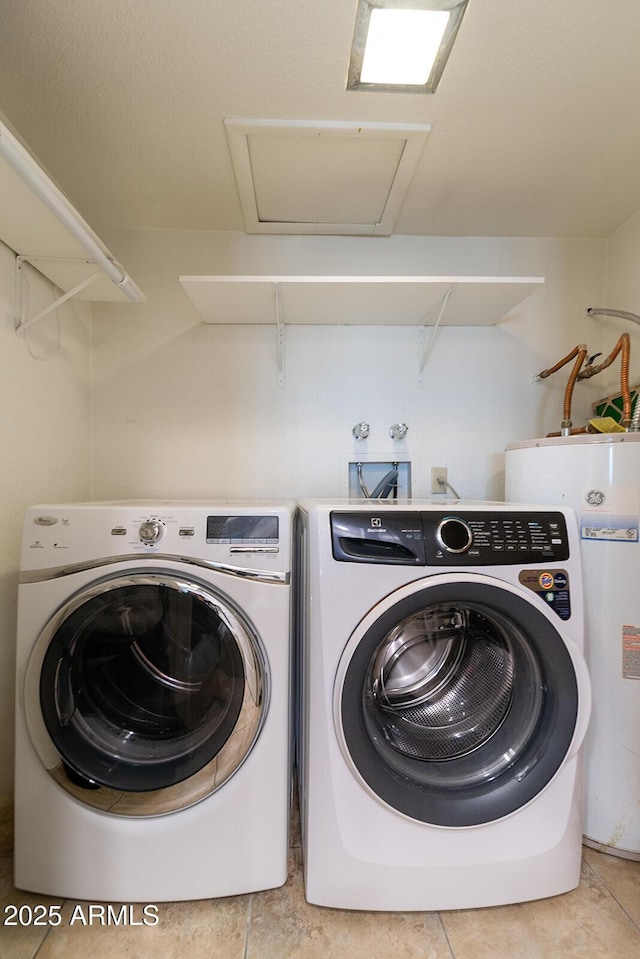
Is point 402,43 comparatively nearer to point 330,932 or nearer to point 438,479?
point 438,479

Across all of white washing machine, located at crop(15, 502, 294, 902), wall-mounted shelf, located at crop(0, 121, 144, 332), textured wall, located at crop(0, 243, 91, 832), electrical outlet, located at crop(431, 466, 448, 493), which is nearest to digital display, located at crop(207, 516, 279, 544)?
white washing machine, located at crop(15, 502, 294, 902)

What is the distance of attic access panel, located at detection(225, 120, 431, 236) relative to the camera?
128 cm

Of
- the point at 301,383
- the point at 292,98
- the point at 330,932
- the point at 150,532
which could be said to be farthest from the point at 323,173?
the point at 330,932

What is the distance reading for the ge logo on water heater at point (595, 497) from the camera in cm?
117

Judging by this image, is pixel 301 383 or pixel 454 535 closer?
pixel 454 535

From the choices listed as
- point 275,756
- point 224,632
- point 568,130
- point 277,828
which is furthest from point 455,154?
point 277,828

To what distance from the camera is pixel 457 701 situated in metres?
1.12

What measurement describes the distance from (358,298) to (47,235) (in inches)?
38.6

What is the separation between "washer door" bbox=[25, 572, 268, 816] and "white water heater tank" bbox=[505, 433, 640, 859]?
940 millimetres

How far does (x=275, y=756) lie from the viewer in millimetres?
1007

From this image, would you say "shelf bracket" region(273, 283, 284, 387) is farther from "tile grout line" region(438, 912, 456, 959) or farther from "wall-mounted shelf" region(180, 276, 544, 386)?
"tile grout line" region(438, 912, 456, 959)

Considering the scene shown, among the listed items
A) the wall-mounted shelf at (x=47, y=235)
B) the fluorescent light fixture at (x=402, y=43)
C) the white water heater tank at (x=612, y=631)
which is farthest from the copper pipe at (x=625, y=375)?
the wall-mounted shelf at (x=47, y=235)

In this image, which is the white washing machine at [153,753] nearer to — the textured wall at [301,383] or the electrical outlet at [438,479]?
the textured wall at [301,383]

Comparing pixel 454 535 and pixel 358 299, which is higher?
pixel 358 299
